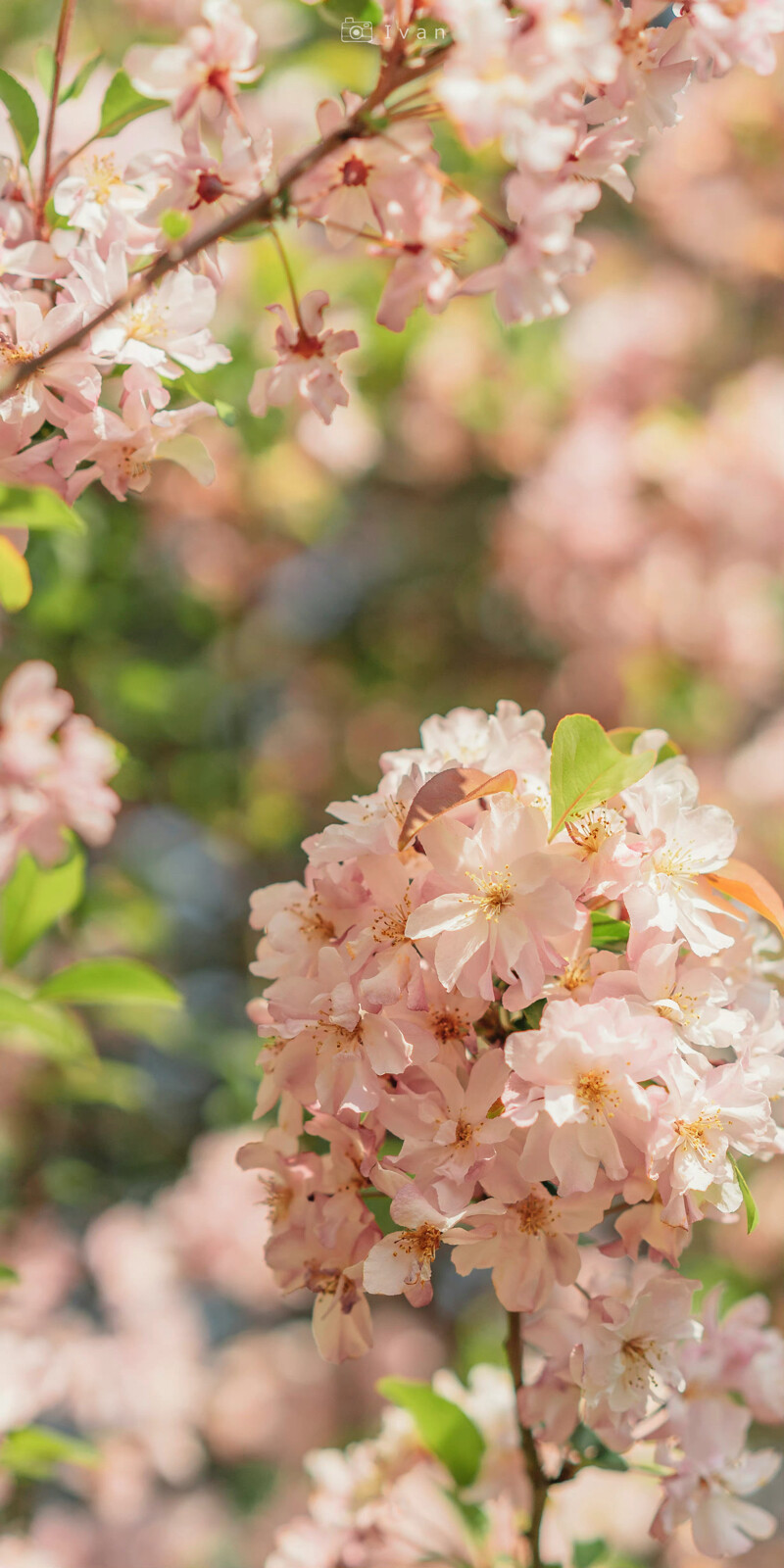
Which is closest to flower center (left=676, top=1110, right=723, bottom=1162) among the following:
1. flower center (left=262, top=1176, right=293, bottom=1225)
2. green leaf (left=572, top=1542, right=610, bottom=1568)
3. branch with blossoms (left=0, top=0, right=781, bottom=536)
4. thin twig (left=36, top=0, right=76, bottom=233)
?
flower center (left=262, top=1176, right=293, bottom=1225)

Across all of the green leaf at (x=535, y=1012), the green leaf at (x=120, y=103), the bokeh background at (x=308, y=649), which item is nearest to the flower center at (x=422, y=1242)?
the green leaf at (x=535, y=1012)

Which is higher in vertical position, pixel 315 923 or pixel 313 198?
pixel 313 198

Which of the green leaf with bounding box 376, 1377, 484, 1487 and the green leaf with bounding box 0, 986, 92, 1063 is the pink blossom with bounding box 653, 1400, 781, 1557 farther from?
the green leaf with bounding box 0, 986, 92, 1063

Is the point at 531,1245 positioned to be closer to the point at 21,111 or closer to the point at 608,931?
the point at 608,931

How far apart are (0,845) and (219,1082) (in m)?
1.59

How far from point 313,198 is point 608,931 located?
37cm

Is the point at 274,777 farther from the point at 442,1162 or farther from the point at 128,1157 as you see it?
the point at 442,1162

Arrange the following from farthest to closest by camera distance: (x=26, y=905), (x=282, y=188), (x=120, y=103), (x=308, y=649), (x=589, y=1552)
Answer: (x=308, y=649) → (x=26, y=905) → (x=589, y=1552) → (x=120, y=103) → (x=282, y=188)

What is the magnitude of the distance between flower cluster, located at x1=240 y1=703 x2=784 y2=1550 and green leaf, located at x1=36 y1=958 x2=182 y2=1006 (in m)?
0.26

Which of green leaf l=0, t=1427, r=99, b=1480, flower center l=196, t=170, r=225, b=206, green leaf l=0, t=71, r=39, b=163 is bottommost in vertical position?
green leaf l=0, t=1427, r=99, b=1480

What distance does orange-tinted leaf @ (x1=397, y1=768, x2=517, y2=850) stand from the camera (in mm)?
518

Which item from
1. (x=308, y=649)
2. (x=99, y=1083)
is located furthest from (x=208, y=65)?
(x=308, y=649)

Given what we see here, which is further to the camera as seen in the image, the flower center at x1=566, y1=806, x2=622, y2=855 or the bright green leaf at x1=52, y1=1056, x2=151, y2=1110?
the bright green leaf at x1=52, y1=1056, x2=151, y2=1110

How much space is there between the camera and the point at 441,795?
20.5 inches
